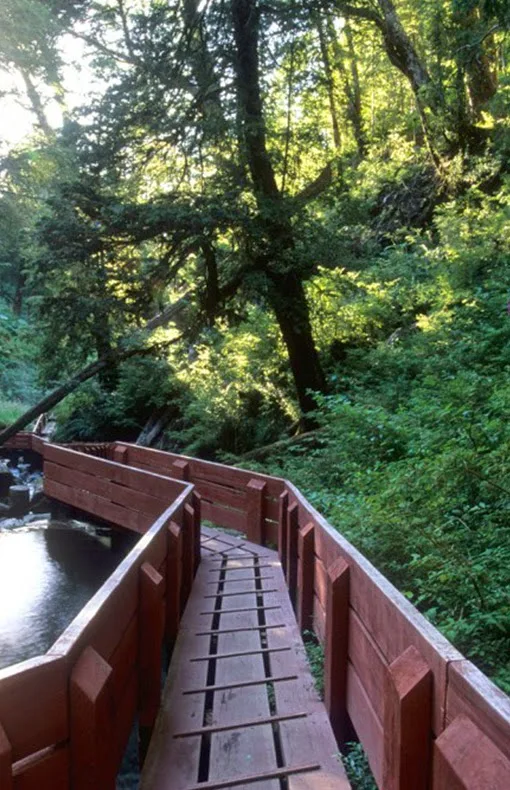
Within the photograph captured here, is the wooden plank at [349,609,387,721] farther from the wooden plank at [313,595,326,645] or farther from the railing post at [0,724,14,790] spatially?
the railing post at [0,724,14,790]

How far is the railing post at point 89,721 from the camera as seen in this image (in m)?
1.91

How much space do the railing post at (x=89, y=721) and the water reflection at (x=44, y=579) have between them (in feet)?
16.0

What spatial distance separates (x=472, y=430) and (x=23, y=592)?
6.62 m

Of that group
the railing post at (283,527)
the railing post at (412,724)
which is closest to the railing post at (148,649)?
the railing post at (412,724)

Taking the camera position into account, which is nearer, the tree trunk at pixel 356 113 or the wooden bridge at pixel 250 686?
the wooden bridge at pixel 250 686

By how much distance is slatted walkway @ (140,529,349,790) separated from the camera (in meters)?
2.76

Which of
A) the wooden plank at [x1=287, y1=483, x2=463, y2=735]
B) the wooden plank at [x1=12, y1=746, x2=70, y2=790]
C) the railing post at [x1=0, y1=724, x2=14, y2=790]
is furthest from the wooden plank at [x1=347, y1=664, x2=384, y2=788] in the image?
the railing post at [x1=0, y1=724, x2=14, y2=790]

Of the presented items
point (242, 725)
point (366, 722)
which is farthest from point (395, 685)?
point (242, 725)

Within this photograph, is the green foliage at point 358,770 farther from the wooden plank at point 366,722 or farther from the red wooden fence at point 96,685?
the red wooden fence at point 96,685

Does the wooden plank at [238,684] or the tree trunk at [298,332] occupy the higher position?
the tree trunk at [298,332]

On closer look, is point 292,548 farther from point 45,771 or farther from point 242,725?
point 45,771

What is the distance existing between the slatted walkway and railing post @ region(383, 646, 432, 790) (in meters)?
0.90

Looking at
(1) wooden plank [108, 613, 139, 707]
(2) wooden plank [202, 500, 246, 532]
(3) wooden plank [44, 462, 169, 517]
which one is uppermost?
(1) wooden plank [108, 613, 139, 707]

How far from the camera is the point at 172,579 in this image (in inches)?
174
